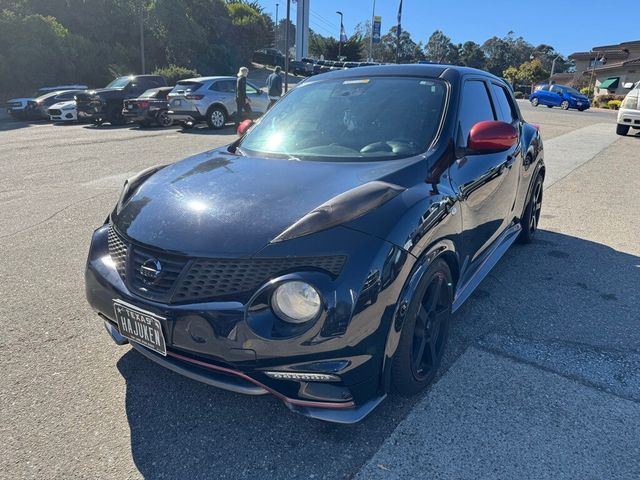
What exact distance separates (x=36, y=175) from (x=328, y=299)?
26.5 feet

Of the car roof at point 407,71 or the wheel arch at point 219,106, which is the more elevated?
the car roof at point 407,71

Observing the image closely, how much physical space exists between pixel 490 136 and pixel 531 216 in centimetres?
246

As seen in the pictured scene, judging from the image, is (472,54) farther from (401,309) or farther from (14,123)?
(401,309)

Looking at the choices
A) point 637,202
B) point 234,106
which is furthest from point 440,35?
point 637,202

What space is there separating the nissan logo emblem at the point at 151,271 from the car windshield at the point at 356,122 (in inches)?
47.8

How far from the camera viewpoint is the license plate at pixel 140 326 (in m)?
2.19

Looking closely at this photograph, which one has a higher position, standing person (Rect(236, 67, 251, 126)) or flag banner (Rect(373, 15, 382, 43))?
flag banner (Rect(373, 15, 382, 43))

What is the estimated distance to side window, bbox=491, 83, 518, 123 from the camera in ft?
13.7

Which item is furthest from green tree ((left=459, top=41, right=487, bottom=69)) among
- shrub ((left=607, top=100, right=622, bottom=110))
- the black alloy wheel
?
the black alloy wheel

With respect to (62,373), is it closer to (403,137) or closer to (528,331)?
(403,137)

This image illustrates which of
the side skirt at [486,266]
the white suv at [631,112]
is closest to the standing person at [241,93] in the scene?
the side skirt at [486,266]

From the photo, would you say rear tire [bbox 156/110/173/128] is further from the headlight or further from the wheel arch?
the headlight

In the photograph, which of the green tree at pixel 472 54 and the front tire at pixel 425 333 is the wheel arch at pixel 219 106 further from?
the green tree at pixel 472 54

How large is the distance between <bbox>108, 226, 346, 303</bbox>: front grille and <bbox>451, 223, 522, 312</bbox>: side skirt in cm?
124
